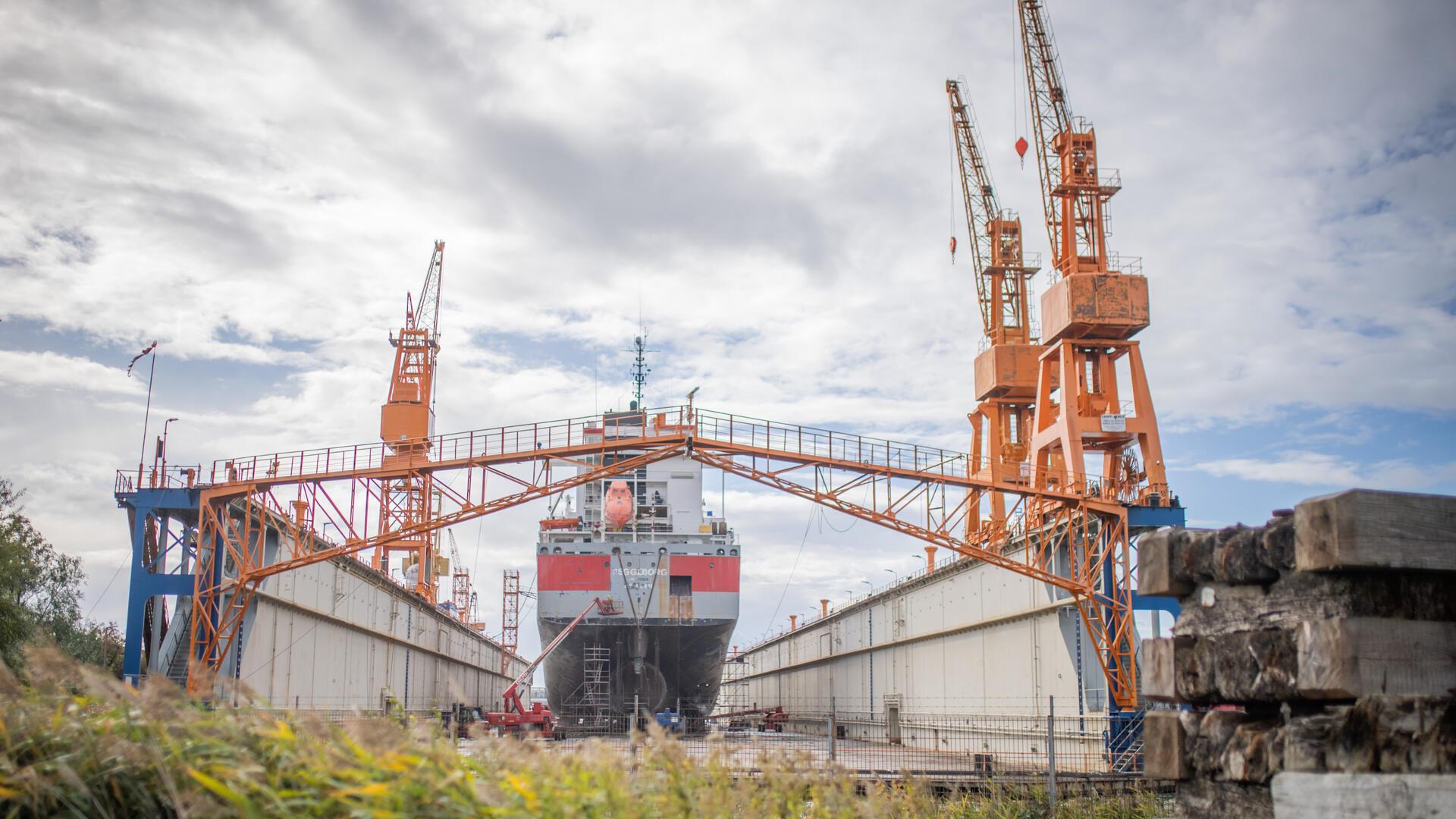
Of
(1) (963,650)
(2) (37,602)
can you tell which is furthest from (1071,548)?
(2) (37,602)

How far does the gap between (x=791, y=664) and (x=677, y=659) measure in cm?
2745

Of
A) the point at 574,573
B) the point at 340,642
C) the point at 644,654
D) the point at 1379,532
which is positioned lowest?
the point at 644,654

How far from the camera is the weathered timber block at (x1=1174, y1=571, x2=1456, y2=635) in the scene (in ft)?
15.9

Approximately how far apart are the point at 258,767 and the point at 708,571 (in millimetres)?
37973

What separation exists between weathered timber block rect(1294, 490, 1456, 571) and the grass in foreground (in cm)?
301

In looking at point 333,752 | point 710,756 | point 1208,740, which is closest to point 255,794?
point 333,752

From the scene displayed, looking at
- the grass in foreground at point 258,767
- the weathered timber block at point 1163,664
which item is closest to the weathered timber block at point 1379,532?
the weathered timber block at point 1163,664

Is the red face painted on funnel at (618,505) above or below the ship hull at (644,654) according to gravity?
above

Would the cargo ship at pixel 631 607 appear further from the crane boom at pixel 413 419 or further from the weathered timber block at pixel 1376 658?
the weathered timber block at pixel 1376 658

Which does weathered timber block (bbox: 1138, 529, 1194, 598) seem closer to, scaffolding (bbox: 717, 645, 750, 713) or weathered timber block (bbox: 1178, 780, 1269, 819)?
weathered timber block (bbox: 1178, 780, 1269, 819)

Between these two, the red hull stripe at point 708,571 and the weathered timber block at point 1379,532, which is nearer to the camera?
the weathered timber block at point 1379,532

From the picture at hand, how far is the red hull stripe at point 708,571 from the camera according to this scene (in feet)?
137

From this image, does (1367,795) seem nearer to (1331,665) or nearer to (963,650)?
(1331,665)

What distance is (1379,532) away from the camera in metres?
4.75
